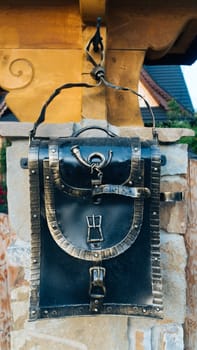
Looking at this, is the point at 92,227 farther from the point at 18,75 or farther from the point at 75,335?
the point at 18,75

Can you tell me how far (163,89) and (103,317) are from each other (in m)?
5.66

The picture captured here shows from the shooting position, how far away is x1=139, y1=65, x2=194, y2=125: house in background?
6316 mm

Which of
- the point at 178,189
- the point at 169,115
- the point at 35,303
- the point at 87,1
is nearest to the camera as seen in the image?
the point at 35,303

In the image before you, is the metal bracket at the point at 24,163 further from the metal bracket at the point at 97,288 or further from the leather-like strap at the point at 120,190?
the metal bracket at the point at 97,288

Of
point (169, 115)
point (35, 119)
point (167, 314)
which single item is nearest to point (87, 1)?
point (35, 119)

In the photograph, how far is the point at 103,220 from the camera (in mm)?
1214

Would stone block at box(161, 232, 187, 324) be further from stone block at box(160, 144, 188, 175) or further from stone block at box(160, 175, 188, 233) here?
stone block at box(160, 144, 188, 175)

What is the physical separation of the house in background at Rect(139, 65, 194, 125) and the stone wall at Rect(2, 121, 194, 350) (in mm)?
4607

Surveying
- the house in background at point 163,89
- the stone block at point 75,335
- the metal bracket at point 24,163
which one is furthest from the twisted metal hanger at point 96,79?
the house in background at point 163,89

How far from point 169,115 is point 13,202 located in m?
4.20

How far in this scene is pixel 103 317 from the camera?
53.7 inches

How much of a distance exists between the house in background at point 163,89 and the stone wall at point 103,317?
4.61 meters

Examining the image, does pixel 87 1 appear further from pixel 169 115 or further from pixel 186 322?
pixel 169 115

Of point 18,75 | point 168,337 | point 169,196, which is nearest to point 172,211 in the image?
point 169,196
